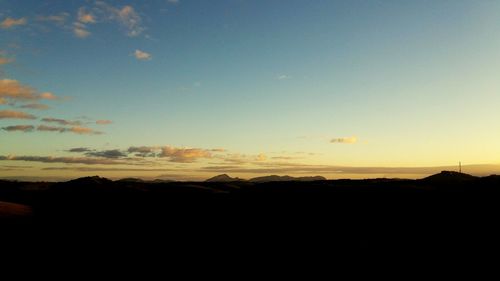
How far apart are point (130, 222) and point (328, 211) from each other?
1598 centimetres

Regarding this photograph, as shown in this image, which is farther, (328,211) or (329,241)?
(328,211)

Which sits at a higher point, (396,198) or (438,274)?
(396,198)

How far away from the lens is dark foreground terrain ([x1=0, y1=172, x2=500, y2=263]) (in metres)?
23.5

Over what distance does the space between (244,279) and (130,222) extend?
1625cm

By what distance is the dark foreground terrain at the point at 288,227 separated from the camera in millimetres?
23469

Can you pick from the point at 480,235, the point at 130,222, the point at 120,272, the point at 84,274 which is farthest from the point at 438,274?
the point at 130,222

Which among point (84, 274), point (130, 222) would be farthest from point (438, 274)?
point (130, 222)

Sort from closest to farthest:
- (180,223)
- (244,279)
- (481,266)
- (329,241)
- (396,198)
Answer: (244,279) < (481,266) < (329,241) < (180,223) < (396,198)

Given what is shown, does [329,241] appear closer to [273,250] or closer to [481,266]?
[273,250]

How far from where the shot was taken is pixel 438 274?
1975 centimetres

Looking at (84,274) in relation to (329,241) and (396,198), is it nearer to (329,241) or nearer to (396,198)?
(329,241)

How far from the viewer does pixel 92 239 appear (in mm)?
25953

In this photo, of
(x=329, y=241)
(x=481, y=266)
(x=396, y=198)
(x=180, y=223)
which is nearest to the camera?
(x=481, y=266)

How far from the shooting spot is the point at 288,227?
94.2 feet
